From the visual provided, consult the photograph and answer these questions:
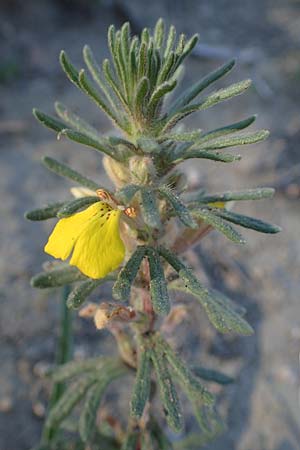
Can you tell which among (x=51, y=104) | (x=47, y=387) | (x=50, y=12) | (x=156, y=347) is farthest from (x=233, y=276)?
(x=50, y=12)

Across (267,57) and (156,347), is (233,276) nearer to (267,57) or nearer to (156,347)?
(156,347)

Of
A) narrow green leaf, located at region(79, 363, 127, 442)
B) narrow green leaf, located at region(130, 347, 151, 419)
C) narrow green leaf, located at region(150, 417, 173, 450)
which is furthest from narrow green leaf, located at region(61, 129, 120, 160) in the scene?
narrow green leaf, located at region(150, 417, 173, 450)

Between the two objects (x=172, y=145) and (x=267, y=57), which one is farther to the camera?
(x=267, y=57)

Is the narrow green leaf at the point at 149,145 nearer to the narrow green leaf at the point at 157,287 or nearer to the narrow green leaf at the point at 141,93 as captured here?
the narrow green leaf at the point at 141,93

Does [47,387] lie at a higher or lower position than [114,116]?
lower

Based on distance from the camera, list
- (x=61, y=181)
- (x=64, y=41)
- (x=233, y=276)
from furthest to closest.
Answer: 1. (x=64, y=41)
2. (x=61, y=181)
3. (x=233, y=276)

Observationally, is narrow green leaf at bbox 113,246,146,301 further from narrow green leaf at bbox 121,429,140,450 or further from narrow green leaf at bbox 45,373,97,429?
narrow green leaf at bbox 121,429,140,450

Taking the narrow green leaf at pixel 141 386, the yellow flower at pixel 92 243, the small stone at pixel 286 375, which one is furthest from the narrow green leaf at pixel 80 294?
the small stone at pixel 286 375
